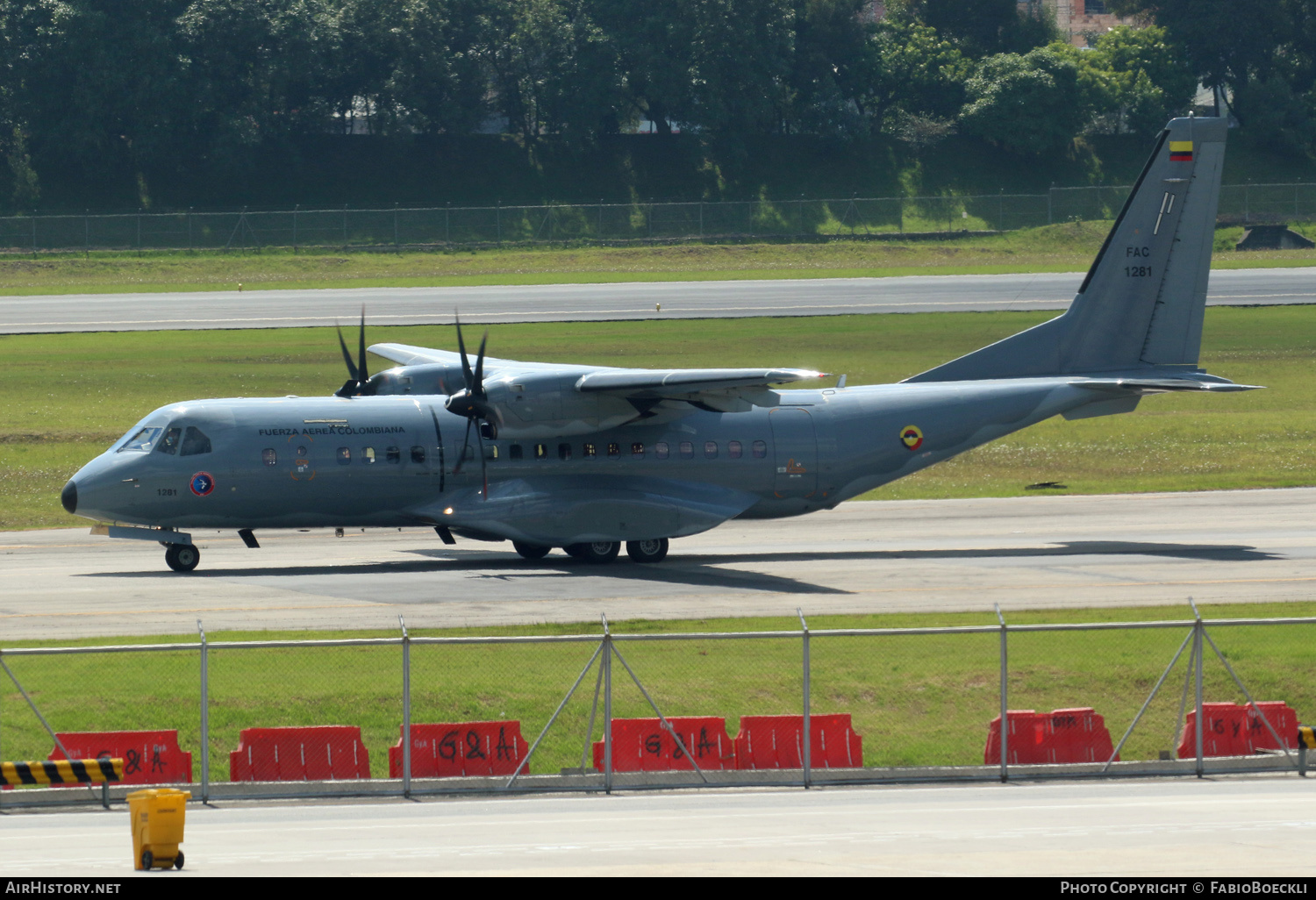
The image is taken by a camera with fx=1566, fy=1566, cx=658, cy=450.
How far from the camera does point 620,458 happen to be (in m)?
34.2

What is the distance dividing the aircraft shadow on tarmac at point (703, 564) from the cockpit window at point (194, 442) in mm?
2531

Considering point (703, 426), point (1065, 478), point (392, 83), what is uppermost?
point (392, 83)

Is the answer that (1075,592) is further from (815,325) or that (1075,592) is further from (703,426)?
(815,325)

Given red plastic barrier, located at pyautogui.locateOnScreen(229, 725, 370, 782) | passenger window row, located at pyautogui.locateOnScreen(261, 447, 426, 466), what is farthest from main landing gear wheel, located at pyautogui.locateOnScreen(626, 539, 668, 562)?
red plastic barrier, located at pyautogui.locateOnScreen(229, 725, 370, 782)

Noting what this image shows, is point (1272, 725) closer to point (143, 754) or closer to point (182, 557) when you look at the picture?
point (143, 754)

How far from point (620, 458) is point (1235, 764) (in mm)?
16923

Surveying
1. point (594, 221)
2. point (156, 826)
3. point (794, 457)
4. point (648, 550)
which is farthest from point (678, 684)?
point (594, 221)

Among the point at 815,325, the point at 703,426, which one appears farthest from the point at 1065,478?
the point at 815,325

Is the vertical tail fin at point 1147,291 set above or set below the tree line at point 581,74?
Result: below

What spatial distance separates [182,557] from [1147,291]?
23.3 metres

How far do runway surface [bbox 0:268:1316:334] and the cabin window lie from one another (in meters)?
36.7

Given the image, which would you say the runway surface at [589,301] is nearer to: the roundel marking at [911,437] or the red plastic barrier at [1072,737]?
the roundel marking at [911,437]

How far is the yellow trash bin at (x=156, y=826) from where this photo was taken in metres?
14.4

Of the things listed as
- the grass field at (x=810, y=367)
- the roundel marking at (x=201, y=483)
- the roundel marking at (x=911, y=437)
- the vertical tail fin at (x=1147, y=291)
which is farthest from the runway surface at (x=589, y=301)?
the roundel marking at (x=201, y=483)
